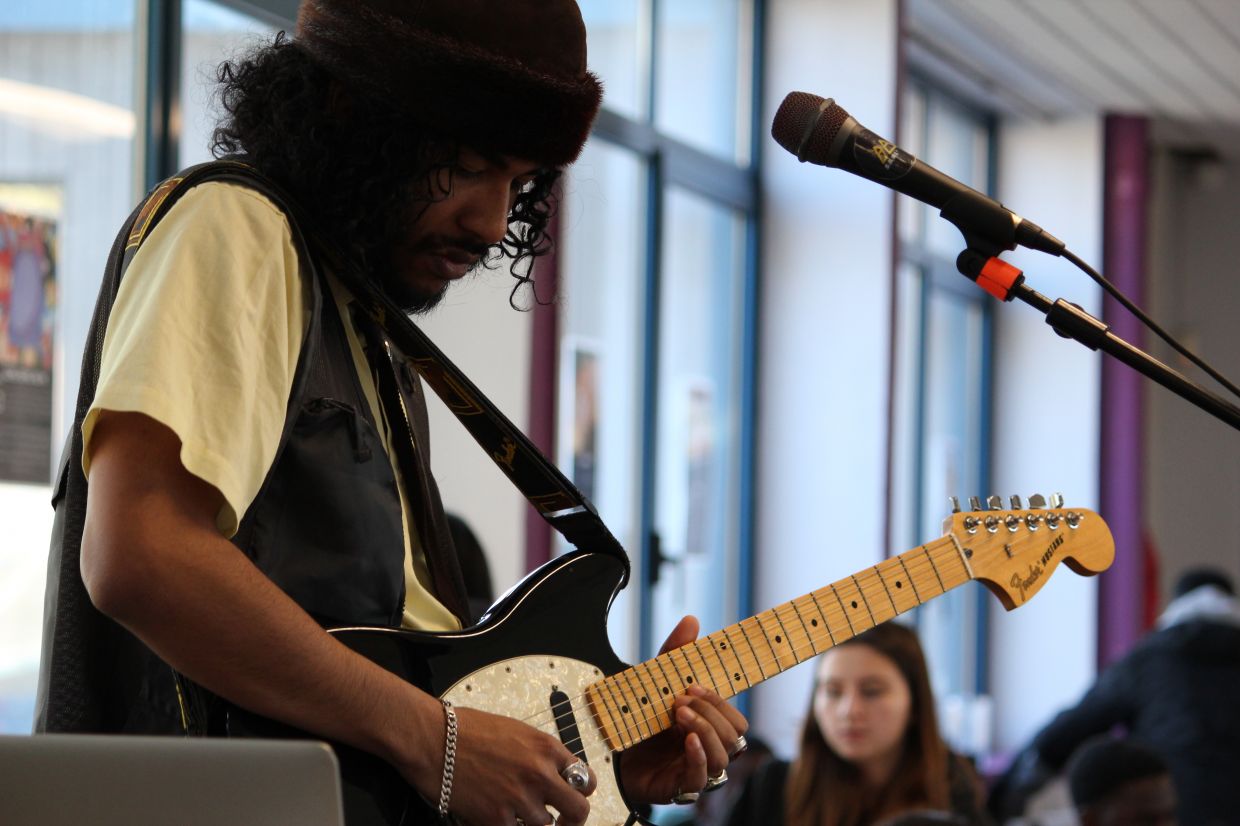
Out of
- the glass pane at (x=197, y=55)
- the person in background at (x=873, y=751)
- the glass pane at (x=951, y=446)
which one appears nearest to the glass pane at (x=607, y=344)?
the person in background at (x=873, y=751)

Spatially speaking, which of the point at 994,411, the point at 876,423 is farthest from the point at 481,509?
the point at 994,411

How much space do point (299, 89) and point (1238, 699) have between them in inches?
152

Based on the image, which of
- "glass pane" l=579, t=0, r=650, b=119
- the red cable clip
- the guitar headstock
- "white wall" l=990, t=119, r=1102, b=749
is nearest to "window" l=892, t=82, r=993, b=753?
"white wall" l=990, t=119, r=1102, b=749

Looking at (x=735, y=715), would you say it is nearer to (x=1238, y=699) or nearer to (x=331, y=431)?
(x=331, y=431)

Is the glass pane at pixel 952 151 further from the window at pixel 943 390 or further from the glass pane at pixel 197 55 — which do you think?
the glass pane at pixel 197 55

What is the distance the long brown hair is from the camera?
11.3 feet

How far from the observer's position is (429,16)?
1.41m

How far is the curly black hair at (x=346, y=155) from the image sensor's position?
145cm

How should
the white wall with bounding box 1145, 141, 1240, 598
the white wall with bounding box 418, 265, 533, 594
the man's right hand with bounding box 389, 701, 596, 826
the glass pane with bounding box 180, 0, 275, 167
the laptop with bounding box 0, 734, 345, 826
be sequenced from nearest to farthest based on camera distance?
the laptop with bounding box 0, 734, 345, 826 → the man's right hand with bounding box 389, 701, 596, 826 → the glass pane with bounding box 180, 0, 275, 167 → the white wall with bounding box 418, 265, 533, 594 → the white wall with bounding box 1145, 141, 1240, 598

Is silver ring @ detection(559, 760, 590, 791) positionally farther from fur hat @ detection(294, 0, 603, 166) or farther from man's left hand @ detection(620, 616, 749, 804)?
fur hat @ detection(294, 0, 603, 166)

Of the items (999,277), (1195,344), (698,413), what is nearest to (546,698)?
(999,277)

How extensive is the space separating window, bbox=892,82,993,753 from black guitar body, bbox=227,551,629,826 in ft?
17.1

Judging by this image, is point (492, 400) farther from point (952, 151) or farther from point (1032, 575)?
point (952, 151)

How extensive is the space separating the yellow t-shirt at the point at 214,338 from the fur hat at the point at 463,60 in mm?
161
